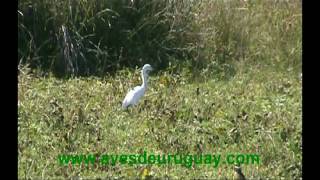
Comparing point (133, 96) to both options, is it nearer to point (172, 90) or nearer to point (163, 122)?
point (163, 122)

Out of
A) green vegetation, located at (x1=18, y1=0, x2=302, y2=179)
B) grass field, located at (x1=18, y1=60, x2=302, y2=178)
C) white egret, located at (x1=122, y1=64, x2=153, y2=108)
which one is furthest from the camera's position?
white egret, located at (x1=122, y1=64, x2=153, y2=108)

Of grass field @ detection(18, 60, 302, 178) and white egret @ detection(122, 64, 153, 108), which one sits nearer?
grass field @ detection(18, 60, 302, 178)

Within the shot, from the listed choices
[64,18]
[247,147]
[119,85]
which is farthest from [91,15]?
[247,147]

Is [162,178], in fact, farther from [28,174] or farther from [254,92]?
[254,92]

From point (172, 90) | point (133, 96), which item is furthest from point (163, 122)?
point (172, 90)

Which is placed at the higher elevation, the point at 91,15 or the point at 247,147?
the point at 91,15

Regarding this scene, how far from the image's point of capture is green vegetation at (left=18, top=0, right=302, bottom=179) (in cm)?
579

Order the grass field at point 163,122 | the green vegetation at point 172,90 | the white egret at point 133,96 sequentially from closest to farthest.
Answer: the grass field at point 163,122 → the green vegetation at point 172,90 → the white egret at point 133,96

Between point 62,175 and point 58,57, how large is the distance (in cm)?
301

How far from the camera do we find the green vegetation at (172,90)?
228 inches

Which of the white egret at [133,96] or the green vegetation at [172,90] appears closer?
the green vegetation at [172,90]

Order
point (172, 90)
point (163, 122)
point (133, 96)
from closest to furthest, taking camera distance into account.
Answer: point (163, 122) < point (133, 96) < point (172, 90)

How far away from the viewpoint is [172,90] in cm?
740

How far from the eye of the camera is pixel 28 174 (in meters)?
5.39
